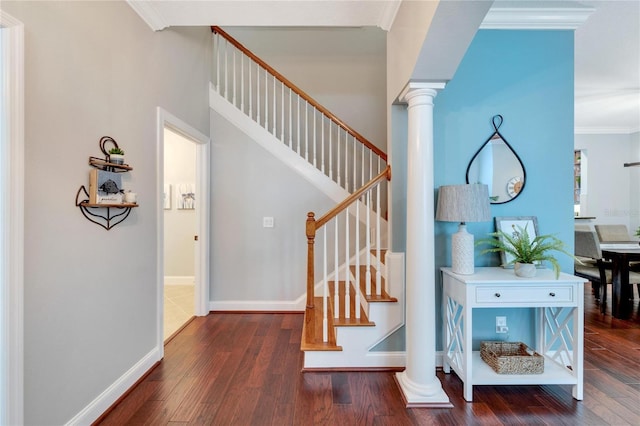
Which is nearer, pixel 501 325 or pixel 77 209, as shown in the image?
pixel 77 209

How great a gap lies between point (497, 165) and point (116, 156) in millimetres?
2727

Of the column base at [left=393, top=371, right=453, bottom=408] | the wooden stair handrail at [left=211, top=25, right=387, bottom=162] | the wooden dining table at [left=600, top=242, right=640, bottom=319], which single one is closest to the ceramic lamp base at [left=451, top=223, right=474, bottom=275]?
the column base at [left=393, top=371, right=453, bottom=408]

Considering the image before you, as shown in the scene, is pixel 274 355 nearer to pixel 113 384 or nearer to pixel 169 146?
pixel 113 384

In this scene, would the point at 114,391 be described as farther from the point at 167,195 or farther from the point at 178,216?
the point at 167,195

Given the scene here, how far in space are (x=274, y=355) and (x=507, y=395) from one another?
5.72 ft

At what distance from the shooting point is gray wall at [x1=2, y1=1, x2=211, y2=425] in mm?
1421

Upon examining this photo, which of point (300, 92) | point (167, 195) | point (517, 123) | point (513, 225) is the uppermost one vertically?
point (300, 92)

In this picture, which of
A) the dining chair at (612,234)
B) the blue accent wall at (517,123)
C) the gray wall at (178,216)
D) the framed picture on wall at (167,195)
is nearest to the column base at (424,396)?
the blue accent wall at (517,123)

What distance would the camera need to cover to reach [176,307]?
384 cm

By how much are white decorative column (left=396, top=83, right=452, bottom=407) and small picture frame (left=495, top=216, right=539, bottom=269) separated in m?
0.76

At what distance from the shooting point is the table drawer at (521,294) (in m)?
1.96

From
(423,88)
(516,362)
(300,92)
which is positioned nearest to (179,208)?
(300,92)

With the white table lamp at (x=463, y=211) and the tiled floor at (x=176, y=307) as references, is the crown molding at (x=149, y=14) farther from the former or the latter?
the tiled floor at (x=176, y=307)

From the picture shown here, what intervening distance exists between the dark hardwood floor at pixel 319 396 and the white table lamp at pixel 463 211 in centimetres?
89
